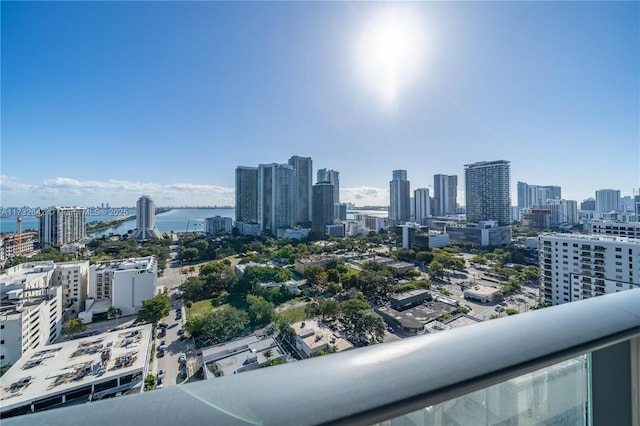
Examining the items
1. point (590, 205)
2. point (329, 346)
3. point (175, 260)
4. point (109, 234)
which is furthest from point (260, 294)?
point (590, 205)

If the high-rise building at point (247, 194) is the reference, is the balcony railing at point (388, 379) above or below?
below

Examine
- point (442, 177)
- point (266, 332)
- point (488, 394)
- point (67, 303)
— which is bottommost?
point (266, 332)

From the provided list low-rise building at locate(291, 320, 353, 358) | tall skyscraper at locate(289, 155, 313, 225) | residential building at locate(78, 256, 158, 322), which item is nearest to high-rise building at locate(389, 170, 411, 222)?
tall skyscraper at locate(289, 155, 313, 225)

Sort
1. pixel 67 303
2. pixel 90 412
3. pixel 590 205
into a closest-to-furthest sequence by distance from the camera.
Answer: pixel 90 412
pixel 67 303
pixel 590 205

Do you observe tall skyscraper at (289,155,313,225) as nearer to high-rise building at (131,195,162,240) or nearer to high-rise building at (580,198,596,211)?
high-rise building at (131,195,162,240)

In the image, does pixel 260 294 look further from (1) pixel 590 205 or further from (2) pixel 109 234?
(1) pixel 590 205

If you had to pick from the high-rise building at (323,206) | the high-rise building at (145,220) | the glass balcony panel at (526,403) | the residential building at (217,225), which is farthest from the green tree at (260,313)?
the high-rise building at (323,206)

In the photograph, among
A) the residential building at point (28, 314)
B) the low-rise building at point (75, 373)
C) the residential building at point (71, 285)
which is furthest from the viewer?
the residential building at point (71, 285)

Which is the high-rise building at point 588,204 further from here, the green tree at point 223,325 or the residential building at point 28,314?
the residential building at point 28,314

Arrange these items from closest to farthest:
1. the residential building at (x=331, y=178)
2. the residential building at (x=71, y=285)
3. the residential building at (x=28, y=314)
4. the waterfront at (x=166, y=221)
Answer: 1. the residential building at (x=28, y=314)
2. the residential building at (x=71, y=285)
3. the waterfront at (x=166, y=221)
4. the residential building at (x=331, y=178)
